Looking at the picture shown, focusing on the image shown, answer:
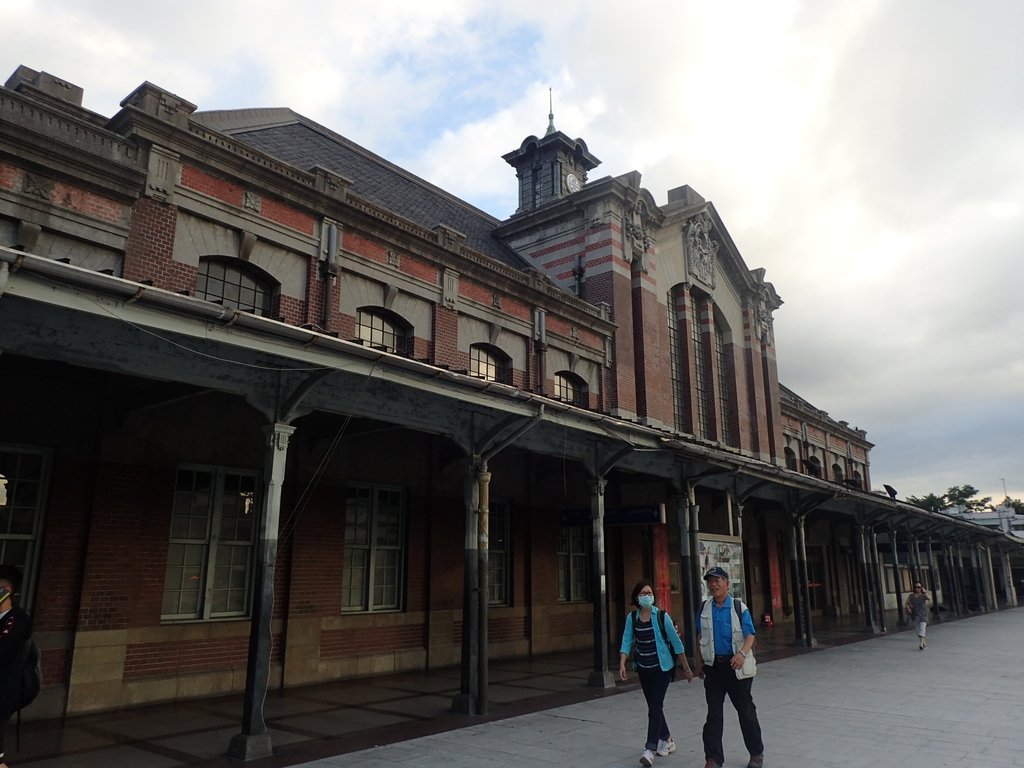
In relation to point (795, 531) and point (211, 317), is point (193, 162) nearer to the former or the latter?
point (211, 317)

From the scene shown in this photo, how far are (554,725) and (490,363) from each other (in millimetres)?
9896

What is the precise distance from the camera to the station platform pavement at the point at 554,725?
23.5ft

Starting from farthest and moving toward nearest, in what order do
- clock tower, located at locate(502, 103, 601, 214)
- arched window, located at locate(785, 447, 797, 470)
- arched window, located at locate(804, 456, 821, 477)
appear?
arched window, located at locate(804, 456, 821, 477) → arched window, located at locate(785, 447, 797, 470) → clock tower, located at locate(502, 103, 601, 214)

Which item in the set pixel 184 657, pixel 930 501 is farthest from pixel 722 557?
pixel 930 501

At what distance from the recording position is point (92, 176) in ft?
33.5

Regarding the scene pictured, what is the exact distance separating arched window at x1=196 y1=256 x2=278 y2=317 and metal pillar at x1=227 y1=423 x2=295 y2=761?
15.6 feet

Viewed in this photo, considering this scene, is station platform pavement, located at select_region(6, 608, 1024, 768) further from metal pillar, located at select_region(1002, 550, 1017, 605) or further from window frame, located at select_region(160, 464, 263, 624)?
metal pillar, located at select_region(1002, 550, 1017, 605)

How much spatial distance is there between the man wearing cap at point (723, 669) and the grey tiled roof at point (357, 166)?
38.8 ft

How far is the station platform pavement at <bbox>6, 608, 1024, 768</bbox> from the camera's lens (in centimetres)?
716

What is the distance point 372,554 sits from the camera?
13633 mm

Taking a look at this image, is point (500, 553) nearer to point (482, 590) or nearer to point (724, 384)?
point (482, 590)

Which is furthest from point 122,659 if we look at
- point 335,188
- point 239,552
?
point 335,188

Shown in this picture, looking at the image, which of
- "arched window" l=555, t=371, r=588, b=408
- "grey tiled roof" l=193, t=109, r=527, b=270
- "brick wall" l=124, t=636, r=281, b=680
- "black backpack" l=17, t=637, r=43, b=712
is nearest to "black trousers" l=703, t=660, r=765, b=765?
"black backpack" l=17, t=637, r=43, b=712

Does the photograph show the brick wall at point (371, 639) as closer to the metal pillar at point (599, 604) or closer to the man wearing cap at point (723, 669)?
the metal pillar at point (599, 604)
